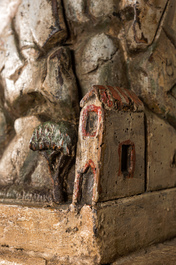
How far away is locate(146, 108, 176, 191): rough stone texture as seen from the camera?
1.64m

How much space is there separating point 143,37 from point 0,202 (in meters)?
1.17

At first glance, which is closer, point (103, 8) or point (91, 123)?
point (91, 123)

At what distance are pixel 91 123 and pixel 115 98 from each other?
6.6 inches

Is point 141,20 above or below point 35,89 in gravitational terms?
above

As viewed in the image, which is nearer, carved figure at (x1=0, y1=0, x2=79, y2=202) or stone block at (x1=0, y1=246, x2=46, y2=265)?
stone block at (x1=0, y1=246, x2=46, y2=265)

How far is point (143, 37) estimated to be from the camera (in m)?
1.65

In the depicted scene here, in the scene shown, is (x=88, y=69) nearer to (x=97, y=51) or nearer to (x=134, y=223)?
(x=97, y=51)

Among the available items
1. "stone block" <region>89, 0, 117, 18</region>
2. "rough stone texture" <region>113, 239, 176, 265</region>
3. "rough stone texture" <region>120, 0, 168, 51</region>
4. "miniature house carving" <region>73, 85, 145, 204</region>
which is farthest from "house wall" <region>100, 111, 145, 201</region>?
"stone block" <region>89, 0, 117, 18</region>

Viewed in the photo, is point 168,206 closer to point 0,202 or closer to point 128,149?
point 128,149

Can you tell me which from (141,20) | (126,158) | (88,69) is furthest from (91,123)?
(141,20)

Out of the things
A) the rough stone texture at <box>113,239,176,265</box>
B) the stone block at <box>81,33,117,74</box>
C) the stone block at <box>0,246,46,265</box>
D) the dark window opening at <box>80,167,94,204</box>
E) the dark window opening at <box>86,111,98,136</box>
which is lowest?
the stone block at <box>0,246,46,265</box>

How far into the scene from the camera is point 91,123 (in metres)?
1.43

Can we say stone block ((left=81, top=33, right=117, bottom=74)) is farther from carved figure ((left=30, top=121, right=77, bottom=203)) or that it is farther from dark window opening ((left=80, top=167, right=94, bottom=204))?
dark window opening ((left=80, top=167, right=94, bottom=204))

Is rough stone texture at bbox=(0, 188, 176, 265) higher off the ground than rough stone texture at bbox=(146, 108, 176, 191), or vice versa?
rough stone texture at bbox=(146, 108, 176, 191)
